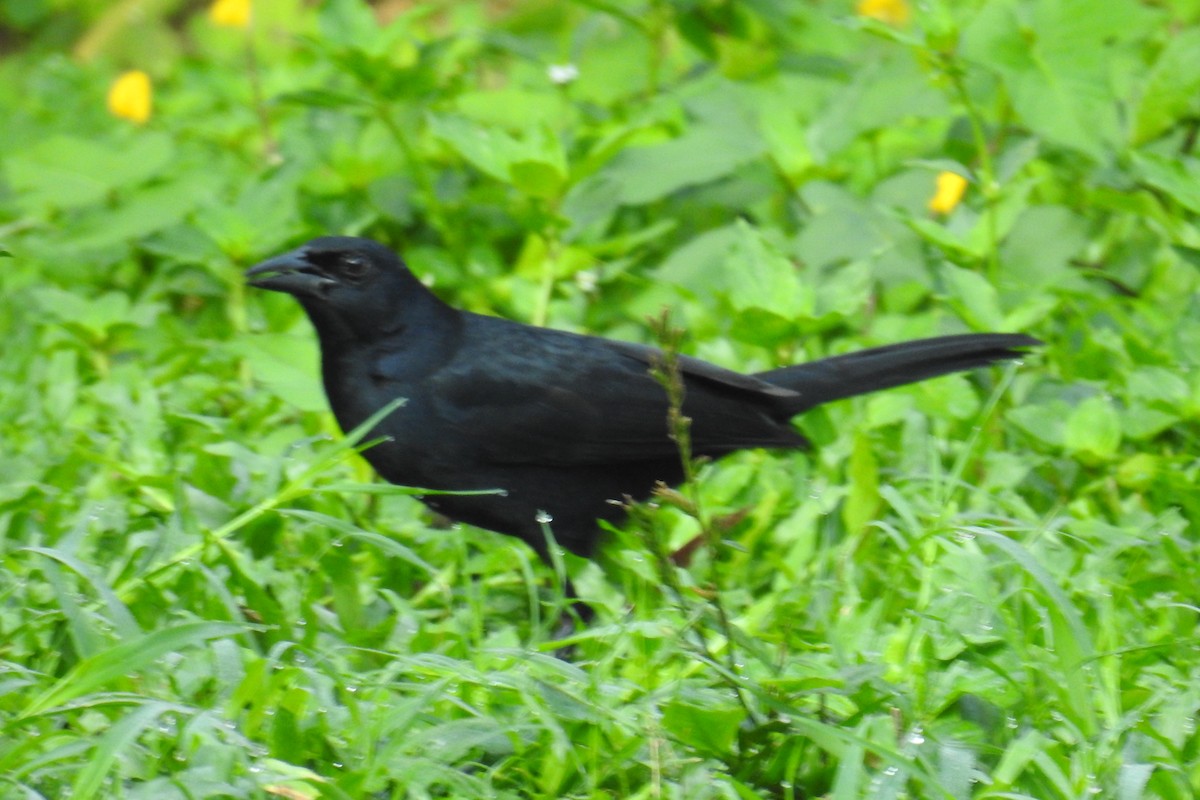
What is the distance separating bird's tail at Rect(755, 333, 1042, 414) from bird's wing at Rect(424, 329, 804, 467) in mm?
93

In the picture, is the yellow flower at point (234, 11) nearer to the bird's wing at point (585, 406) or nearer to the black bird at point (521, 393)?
the black bird at point (521, 393)

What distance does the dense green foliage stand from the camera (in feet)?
8.21

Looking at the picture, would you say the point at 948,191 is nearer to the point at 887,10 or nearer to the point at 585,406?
the point at 585,406

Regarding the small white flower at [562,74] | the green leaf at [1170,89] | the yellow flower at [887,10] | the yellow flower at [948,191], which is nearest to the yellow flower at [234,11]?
the small white flower at [562,74]

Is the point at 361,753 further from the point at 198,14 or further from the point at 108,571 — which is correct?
the point at 198,14

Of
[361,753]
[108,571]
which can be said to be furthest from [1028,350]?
[108,571]

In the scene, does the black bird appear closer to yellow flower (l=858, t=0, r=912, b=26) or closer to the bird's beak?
the bird's beak

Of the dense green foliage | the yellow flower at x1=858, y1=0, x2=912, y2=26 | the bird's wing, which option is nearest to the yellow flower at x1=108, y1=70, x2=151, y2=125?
the dense green foliage

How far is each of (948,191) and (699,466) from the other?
2617 mm

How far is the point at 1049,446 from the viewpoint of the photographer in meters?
3.76

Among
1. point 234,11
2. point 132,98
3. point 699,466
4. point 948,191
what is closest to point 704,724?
point 699,466

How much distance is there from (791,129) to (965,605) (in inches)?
91.2

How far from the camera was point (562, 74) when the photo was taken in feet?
17.0

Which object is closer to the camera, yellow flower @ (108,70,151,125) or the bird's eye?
the bird's eye
